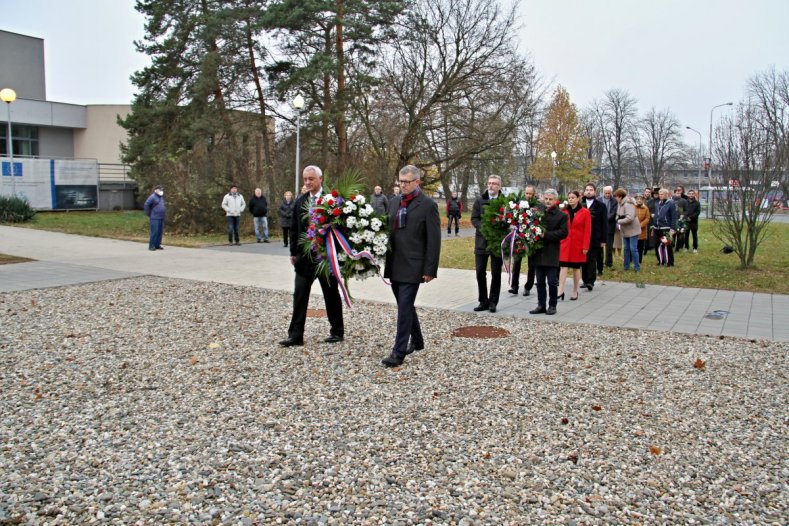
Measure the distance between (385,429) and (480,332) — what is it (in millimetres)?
3613

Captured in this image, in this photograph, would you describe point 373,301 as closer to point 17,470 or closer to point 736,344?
point 736,344

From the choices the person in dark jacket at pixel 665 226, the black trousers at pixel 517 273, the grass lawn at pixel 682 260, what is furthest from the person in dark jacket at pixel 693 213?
the black trousers at pixel 517 273

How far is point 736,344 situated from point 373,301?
5248 millimetres

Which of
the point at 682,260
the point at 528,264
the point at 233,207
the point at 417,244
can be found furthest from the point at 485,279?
the point at 233,207

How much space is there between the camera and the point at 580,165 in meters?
49.7

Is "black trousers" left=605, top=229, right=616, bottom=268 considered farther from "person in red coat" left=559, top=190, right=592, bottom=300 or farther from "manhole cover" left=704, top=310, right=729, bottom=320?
"manhole cover" left=704, top=310, right=729, bottom=320

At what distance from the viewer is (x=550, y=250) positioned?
9391 mm

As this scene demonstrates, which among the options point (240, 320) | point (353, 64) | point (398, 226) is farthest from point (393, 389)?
point (353, 64)

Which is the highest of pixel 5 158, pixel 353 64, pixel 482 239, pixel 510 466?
pixel 353 64

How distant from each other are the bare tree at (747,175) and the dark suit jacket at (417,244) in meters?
10.4

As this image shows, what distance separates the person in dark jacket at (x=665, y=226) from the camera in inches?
617

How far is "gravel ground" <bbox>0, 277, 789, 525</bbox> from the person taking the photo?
144 inches

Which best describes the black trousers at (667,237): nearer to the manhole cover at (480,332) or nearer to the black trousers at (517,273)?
the black trousers at (517,273)

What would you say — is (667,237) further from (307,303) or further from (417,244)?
(307,303)
